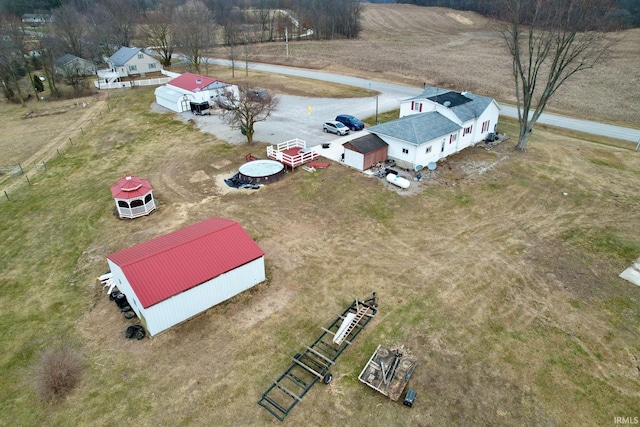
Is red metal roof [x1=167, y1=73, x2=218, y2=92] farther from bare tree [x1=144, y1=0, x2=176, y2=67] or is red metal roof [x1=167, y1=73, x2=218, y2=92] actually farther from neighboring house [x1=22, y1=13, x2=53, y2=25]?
neighboring house [x1=22, y1=13, x2=53, y2=25]

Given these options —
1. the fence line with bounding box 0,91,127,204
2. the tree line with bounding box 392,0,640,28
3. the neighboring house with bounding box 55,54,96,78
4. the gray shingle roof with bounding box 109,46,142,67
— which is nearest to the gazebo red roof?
the fence line with bounding box 0,91,127,204

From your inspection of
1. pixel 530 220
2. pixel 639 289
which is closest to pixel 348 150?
pixel 530 220

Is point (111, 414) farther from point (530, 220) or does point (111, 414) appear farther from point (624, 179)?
point (624, 179)

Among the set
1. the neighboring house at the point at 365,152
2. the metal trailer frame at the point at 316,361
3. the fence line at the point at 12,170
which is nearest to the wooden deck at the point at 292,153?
the neighboring house at the point at 365,152

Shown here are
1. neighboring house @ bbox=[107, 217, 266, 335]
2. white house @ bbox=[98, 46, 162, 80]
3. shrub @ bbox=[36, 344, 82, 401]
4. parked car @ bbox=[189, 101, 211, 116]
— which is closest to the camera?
shrub @ bbox=[36, 344, 82, 401]

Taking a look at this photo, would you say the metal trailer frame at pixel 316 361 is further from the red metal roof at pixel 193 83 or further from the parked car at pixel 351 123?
the red metal roof at pixel 193 83

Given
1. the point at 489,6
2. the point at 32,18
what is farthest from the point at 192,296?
the point at 489,6

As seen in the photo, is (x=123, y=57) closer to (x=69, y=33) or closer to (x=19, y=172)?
(x=69, y=33)
